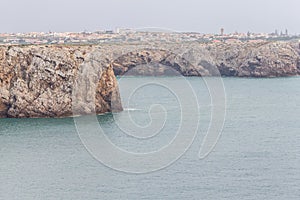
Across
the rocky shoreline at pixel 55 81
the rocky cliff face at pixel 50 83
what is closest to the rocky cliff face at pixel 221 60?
the rocky shoreline at pixel 55 81

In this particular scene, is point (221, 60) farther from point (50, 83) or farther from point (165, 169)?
point (165, 169)

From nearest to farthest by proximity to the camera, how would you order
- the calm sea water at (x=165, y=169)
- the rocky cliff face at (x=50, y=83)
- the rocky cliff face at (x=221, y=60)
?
the calm sea water at (x=165, y=169) < the rocky cliff face at (x=50, y=83) < the rocky cliff face at (x=221, y=60)

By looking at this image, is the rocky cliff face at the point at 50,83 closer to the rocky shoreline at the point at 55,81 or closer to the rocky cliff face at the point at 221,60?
the rocky shoreline at the point at 55,81

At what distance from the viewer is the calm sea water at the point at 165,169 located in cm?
4812

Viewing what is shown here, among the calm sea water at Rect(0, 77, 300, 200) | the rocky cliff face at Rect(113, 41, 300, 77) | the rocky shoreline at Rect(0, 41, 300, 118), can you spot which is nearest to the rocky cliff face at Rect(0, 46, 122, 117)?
the rocky shoreline at Rect(0, 41, 300, 118)

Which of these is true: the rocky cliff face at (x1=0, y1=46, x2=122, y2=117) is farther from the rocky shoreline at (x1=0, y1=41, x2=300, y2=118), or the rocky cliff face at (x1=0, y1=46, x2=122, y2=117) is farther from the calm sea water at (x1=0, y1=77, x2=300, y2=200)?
the calm sea water at (x1=0, y1=77, x2=300, y2=200)

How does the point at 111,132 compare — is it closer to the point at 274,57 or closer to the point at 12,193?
the point at 12,193

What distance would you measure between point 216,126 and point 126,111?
47.2ft

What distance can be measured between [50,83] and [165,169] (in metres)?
30.6

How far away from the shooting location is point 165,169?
179 feet

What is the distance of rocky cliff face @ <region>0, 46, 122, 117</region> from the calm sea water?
2251mm

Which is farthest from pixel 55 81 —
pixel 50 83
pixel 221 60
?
pixel 221 60

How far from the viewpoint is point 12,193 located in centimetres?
4769

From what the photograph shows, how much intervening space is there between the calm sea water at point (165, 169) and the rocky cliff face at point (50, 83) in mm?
2251
